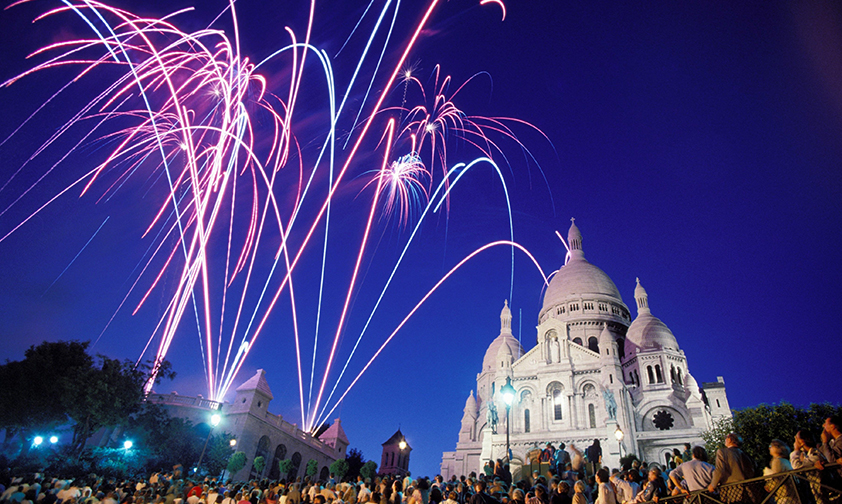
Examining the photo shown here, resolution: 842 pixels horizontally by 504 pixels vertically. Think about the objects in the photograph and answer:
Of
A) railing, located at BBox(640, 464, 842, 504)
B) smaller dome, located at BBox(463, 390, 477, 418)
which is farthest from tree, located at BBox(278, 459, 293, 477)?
railing, located at BBox(640, 464, 842, 504)

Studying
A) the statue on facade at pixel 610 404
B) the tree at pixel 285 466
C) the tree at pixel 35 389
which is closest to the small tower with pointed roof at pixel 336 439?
the tree at pixel 285 466

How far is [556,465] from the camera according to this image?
63.2 feet

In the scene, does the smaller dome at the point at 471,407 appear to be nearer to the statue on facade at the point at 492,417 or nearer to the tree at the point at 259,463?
the statue on facade at the point at 492,417

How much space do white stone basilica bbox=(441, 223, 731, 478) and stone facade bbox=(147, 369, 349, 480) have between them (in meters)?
17.6

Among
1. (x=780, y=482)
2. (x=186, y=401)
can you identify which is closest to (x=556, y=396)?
(x=186, y=401)

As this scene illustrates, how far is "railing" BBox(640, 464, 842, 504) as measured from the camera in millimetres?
6000

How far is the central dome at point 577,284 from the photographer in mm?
63625

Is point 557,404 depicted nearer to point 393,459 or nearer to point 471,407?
point 471,407

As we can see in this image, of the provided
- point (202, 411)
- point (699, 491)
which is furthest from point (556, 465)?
point (202, 411)

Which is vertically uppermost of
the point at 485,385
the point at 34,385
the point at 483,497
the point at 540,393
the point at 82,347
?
the point at 485,385

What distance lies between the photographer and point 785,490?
639 cm

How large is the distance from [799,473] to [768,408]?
2745cm

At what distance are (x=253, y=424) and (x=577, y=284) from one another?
1772 inches

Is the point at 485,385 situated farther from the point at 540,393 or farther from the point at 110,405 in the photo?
the point at 110,405
